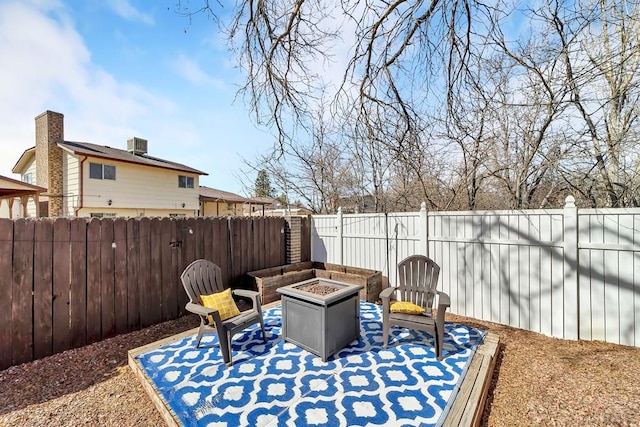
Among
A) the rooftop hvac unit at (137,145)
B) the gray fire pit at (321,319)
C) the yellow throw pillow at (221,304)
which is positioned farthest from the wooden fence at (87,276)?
the rooftop hvac unit at (137,145)

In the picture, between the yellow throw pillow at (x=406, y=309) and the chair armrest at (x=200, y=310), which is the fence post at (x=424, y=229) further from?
the chair armrest at (x=200, y=310)

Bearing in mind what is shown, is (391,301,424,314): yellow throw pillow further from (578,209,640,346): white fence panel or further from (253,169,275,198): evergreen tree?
(253,169,275,198): evergreen tree

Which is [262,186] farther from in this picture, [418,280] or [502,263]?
[502,263]

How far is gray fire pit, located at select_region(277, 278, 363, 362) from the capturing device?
2.87 meters

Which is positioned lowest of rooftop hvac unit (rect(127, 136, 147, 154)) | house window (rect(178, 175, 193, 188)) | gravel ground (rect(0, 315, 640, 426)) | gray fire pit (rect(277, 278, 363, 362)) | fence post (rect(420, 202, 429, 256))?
gravel ground (rect(0, 315, 640, 426))

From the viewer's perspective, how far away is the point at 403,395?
228 centimetres

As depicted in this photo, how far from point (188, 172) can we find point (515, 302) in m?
14.3

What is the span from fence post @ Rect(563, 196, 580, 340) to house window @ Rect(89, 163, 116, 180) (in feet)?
47.4

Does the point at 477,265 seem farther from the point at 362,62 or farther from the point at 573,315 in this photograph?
the point at 362,62

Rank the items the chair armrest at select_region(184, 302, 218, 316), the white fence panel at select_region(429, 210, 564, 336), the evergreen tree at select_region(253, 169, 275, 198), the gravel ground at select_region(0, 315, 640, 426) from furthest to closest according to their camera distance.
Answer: the evergreen tree at select_region(253, 169, 275, 198), the white fence panel at select_region(429, 210, 564, 336), the chair armrest at select_region(184, 302, 218, 316), the gravel ground at select_region(0, 315, 640, 426)

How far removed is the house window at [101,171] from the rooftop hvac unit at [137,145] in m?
2.62

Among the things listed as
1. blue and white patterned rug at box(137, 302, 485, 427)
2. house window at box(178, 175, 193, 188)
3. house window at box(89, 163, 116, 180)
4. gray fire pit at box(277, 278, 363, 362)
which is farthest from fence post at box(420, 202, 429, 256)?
house window at box(178, 175, 193, 188)

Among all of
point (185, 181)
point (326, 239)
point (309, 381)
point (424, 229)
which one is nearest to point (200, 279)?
point (309, 381)

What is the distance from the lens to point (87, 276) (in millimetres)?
3488
